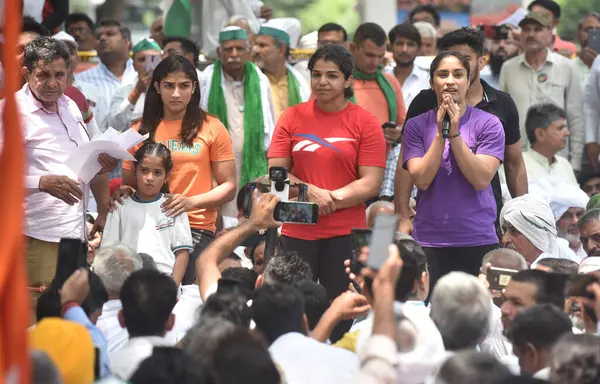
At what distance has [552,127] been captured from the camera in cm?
1018

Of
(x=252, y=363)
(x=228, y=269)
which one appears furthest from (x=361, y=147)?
(x=252, y=363)

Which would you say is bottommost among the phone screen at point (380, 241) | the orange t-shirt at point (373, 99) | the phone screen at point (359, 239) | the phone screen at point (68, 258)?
the phone screen at point (68, 258)

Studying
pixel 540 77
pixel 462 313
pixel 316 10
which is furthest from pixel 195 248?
pixel 316 10

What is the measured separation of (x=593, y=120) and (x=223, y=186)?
4.24 meters

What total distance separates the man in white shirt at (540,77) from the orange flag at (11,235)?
7.29 metres

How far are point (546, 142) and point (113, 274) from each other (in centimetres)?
476

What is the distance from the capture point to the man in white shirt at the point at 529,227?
7.77 meters

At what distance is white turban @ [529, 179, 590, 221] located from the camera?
9.77 m

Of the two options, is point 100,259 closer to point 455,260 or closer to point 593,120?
point 455,260

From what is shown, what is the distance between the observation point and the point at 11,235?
394 cm

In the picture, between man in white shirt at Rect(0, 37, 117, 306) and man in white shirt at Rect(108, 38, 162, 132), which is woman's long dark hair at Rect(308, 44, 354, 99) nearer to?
man in white shirt at Rect(0, 37, 117, 306)

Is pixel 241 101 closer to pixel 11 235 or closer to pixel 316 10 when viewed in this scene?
pixel 11 235

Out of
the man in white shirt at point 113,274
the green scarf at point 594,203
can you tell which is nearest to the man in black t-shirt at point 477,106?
the green scarf at point 594,203

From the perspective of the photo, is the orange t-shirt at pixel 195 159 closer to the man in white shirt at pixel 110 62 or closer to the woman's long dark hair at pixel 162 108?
the woman's long dark hair at pixel 162 108
